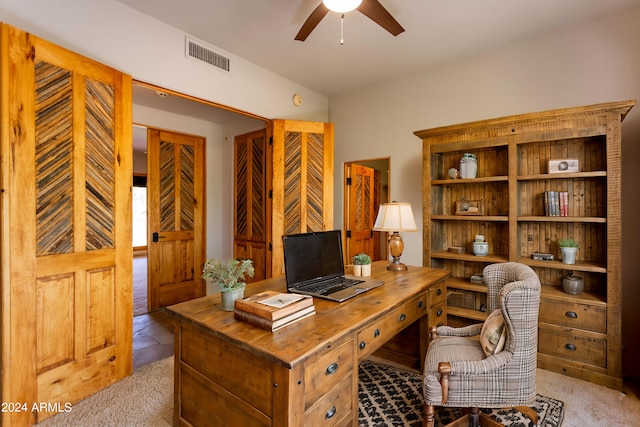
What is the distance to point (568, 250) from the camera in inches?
100.0

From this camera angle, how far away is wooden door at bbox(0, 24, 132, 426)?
1845 mm

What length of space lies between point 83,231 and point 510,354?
9.01ft

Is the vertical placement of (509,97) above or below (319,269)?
above

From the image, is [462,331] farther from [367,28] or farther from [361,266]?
[367,28]

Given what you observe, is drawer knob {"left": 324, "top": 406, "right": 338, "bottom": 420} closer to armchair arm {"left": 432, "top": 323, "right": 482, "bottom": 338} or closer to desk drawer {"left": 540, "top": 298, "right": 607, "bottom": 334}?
armchair arm {"left": 432, "top": 323, "right": 482, "bottom": 338}

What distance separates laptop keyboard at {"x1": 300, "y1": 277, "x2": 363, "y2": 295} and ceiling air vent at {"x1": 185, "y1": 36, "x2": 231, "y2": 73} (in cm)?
247

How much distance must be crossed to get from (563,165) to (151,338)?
4.22 metres

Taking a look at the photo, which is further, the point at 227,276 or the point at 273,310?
the point at 227,276

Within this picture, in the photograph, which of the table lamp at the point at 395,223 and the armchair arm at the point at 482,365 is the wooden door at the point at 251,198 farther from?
the armchair arm at the point at 482,365

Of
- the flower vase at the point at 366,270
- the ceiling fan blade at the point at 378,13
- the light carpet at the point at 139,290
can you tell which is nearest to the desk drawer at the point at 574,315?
the flower vase at the point at 366,270

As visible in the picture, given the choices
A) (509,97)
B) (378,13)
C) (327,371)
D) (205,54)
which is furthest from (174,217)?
(509,97)

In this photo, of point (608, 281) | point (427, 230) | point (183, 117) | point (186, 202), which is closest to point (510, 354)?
point (608, 281)

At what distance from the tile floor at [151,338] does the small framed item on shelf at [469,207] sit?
301cm

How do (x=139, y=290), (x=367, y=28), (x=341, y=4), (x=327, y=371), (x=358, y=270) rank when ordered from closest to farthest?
(x=327, y=371) < (x=341, y=4) < (x=358, y=270) < (x=367, y=28) < (x=139, y=290)
